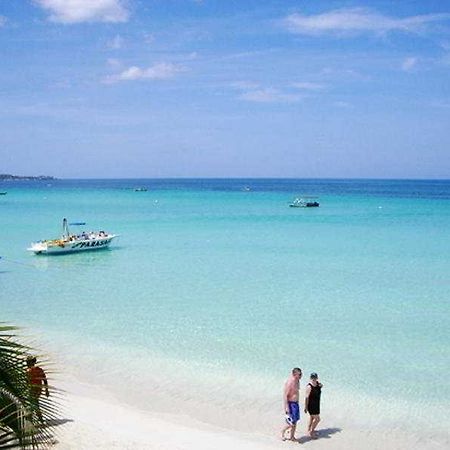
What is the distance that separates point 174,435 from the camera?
11281 millimetres

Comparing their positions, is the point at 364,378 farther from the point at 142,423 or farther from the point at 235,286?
the point at 235,286

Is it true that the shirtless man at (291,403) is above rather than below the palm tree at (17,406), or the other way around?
below

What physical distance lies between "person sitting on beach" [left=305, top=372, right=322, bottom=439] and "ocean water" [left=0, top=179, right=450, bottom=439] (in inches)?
35.0

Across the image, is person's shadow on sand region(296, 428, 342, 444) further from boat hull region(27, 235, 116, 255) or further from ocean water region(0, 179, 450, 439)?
boat hull region(27, 235, 116, 255)

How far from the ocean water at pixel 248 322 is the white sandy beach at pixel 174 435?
51 cm

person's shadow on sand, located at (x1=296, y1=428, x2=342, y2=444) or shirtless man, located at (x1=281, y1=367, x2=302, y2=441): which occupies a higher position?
shirtless man, located at (x1=281, y1=367, x2=302, y2=441)

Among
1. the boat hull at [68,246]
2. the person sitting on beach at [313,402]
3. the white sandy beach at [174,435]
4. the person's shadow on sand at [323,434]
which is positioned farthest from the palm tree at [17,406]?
the boat hull at [68,246]

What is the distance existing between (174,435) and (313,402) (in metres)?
2.55

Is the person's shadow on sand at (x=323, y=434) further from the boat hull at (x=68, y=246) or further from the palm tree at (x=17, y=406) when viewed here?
the boat hull at (x=68, y=246)

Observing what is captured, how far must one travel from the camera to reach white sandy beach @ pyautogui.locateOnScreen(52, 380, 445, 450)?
1064cm

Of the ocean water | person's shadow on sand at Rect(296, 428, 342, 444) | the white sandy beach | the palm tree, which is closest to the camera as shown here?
the palm tree

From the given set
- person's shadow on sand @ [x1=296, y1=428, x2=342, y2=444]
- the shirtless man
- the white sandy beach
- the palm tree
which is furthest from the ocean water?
the palm tree

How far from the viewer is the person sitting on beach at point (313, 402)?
1133 centimetres

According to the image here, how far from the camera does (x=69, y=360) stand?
54.1 ft
